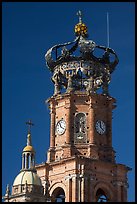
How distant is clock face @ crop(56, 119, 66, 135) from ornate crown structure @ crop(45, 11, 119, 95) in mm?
4492

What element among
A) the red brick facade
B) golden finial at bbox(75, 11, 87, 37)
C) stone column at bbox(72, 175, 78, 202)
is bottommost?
stone column at bbox(72, 175, 78, 202)

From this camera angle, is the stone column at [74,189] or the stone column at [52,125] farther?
the stone column at [52,125]

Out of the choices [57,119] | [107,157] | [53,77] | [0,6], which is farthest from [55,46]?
[0,6]

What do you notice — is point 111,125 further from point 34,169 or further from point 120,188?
point 34,169

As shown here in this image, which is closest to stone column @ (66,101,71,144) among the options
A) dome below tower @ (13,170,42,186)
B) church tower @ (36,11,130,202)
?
church tower @ (36,11,130,202)

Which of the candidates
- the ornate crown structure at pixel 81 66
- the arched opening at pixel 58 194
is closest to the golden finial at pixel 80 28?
the ornate crown structure at pixel 81 66

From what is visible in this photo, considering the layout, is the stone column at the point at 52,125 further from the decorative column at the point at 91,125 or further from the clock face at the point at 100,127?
the clock face at the point at 100,127

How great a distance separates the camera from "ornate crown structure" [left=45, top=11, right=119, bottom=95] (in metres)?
84.2

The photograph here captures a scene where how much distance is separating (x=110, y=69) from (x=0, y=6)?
165 feet

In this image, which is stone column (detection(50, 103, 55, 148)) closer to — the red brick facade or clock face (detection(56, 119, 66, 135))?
the red brick facade

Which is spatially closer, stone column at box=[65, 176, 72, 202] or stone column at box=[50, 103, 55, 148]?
stone column at box=[65, 176, 72, 202]

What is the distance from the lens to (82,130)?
81.9 meters

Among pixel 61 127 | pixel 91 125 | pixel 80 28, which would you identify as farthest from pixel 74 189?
pixel 80 28

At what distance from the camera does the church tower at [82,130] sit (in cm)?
7756
